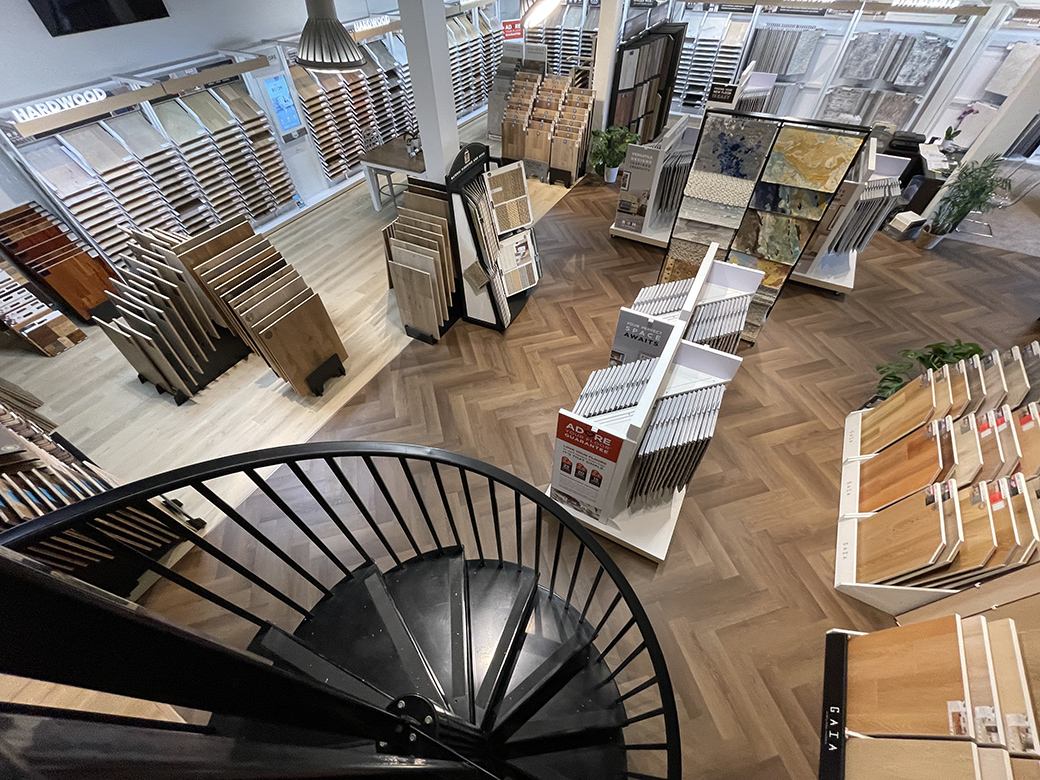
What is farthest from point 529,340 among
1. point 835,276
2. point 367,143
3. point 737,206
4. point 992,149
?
point 992,149

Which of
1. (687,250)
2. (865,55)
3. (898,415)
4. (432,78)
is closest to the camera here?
(898,415)

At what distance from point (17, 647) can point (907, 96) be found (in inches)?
419

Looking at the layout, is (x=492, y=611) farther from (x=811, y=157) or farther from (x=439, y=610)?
(x=811, y=157)

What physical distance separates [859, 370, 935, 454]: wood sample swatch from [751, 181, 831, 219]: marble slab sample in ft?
4.94

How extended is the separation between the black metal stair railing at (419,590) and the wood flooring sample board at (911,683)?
3.40 ft

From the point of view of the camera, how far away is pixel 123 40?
4.69 m

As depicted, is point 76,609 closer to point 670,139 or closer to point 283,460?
point 283,460

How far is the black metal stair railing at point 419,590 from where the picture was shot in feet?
4.42

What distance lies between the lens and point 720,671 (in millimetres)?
2674

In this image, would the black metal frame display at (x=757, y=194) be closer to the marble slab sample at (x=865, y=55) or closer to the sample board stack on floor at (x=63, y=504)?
the sample board stack on floor at (x=63, y=504)

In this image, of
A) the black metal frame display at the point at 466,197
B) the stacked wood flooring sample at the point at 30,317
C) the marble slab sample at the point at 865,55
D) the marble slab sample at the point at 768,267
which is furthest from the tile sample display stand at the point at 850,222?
the stacked wood flooring sample at the point at 30,317

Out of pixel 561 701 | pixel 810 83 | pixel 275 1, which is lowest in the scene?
pixel 561 701

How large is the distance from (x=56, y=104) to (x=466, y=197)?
4.03 metres

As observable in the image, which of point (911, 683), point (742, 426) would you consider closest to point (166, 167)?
point (742, 426)
